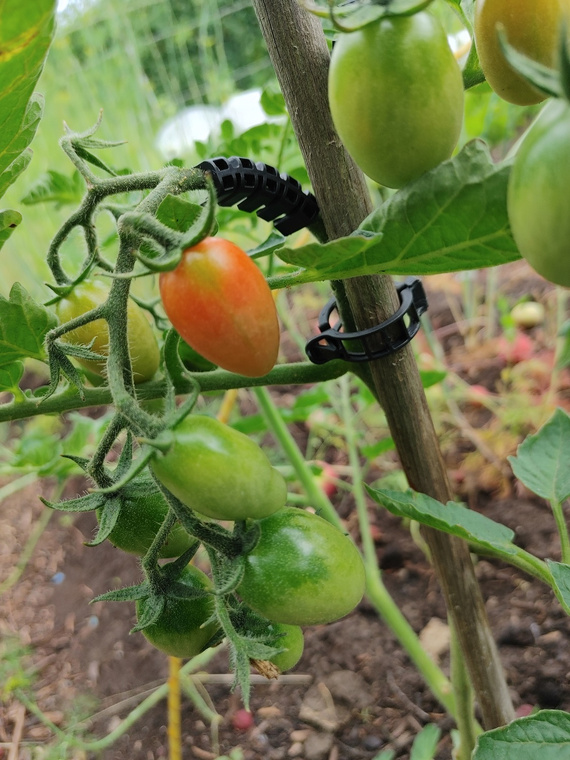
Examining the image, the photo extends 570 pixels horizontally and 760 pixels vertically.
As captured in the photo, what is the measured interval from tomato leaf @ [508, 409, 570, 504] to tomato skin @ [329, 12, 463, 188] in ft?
1.17

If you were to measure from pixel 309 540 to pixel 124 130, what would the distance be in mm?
2212

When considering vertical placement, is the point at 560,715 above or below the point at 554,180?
below

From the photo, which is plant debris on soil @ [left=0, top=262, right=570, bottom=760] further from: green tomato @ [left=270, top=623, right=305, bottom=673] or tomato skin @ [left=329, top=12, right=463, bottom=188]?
tomato skin @ [left=329, top=12, right=463, bottom=188]

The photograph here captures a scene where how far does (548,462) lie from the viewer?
583 millimetres

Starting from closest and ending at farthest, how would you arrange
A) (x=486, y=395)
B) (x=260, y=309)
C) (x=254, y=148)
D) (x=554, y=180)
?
(x=554, y=180), (x=260, y=309), (x=254, y=148), (x=486, y=395)

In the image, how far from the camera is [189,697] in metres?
1.18

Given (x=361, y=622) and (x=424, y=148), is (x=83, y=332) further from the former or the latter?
(x=361, y=622)

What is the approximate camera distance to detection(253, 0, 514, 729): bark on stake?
16.1 inches

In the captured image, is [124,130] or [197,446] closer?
[197,446]

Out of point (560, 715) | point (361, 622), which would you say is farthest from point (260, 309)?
point (361, 622)

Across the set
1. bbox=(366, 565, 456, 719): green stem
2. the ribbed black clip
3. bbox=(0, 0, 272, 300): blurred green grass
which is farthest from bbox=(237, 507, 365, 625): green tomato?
bbox=(0, 0, 272, 300): blurred green grass

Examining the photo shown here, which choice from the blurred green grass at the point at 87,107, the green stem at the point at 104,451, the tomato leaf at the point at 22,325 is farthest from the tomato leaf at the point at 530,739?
the blurred green grass at the point at 87,107

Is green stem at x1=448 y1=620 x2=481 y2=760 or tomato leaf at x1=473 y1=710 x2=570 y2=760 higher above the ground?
tomato leaf at x1=473 y1=710 x2=570 y2=760

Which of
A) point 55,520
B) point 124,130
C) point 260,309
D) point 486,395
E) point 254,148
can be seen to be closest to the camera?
point 260,309
